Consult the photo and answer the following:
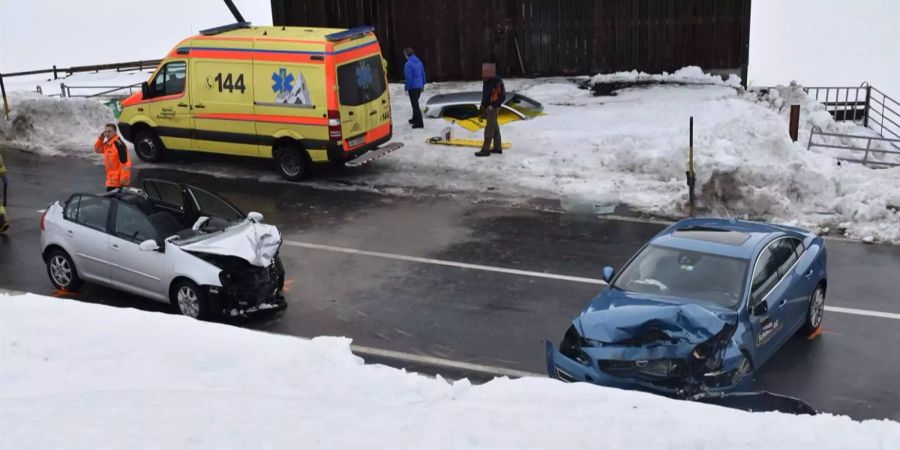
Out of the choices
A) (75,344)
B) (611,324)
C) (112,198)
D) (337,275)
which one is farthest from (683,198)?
(75,344)

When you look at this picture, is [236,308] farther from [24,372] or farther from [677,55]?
[677,55]

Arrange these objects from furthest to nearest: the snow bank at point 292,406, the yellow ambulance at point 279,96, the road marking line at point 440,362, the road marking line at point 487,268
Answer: the yellow ambulance at point 279,96 → the road marking line at point 487,268 → the road marking line at point 440,362 → the snow bank at point 292,406

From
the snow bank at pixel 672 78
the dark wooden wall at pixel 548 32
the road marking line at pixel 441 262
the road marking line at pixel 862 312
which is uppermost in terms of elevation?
the dark wooden wall at pixel 548 32

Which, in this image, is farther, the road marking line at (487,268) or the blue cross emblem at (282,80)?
the blue cross emblem at (282,80)

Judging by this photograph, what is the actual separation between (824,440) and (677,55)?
19.9 metres

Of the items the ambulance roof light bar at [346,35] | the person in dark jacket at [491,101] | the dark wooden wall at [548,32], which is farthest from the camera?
the dark wooden wall at [548,32]

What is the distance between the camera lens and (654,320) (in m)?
9.08

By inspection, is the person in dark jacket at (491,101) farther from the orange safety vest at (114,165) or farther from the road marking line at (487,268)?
the orange safety vest at (114,165)

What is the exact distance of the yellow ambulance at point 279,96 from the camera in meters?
17.6

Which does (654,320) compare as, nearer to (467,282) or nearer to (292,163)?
(467,282)

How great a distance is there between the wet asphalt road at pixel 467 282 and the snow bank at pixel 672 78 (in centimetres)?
985

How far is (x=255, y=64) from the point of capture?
18.0m

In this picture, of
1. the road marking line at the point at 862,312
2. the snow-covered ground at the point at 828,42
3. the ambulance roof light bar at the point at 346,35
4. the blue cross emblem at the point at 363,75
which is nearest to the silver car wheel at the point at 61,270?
the ambulance roof light bar at the point at 346,35

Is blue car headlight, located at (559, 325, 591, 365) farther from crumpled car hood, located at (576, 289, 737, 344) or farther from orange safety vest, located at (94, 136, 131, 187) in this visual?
orange safety vest, located at (94, 136, 131, 187)
